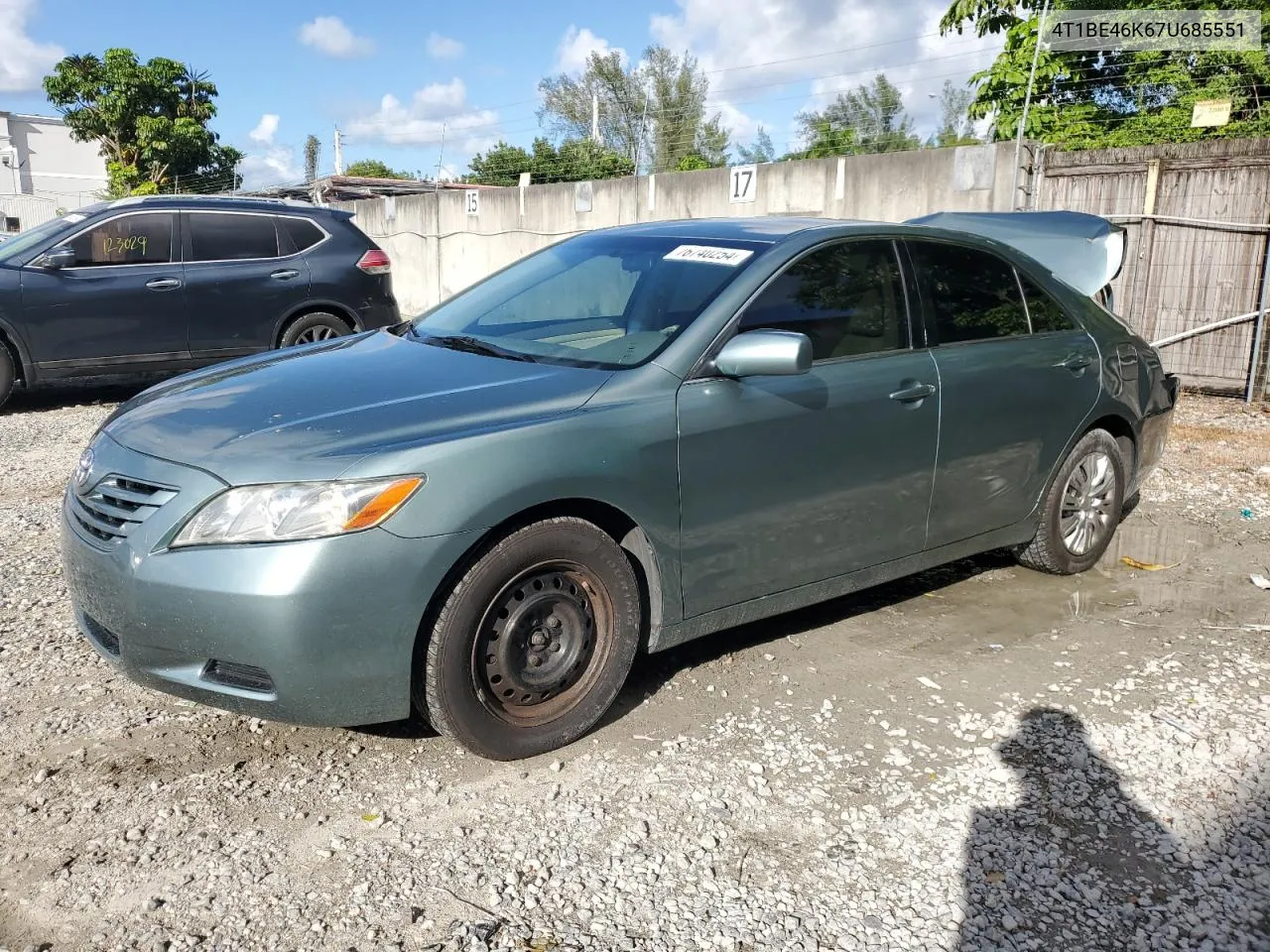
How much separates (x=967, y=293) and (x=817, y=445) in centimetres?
125

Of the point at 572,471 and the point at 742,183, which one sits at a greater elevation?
the point at 742,183

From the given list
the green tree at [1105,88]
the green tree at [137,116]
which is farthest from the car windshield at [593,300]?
the green tree at [137,116]

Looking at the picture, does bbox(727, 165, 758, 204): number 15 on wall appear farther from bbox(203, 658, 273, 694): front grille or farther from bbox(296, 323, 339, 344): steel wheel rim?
bbox(203, 658, 273, 694): front grille

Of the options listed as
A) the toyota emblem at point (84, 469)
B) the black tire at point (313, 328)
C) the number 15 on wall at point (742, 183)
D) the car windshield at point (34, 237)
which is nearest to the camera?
the toyota emblem at point (84, 469)

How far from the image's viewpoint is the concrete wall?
10711 millimetres

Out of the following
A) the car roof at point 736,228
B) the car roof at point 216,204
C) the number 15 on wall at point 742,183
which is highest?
the number 15 on wall at point 742,183

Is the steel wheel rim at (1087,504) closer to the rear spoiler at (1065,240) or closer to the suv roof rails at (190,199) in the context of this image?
the rear spoiler at (1065,240)

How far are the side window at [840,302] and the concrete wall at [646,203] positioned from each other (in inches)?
279

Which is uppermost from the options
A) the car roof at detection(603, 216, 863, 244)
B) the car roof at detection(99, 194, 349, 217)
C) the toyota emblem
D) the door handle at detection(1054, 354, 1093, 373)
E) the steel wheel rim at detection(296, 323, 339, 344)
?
the car roof at detection(99, 194, 349, 217)

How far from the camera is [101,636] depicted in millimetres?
3184

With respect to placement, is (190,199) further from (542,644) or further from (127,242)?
(542,644)

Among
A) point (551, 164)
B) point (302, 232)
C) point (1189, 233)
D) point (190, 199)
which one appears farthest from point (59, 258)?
point (551, 164)

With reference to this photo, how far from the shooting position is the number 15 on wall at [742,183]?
12.6 m

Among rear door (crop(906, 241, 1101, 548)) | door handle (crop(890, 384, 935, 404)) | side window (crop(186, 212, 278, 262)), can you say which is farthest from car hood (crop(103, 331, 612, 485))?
side window (crop(186, 212, 278, 262))
